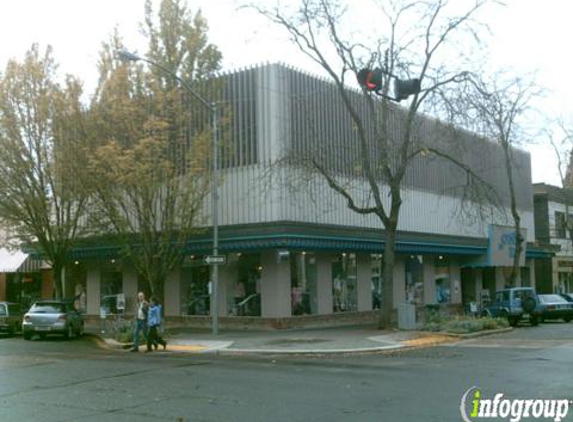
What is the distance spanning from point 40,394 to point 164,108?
15.7 m

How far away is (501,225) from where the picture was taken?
43.8m

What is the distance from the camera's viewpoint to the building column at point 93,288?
36406 mm

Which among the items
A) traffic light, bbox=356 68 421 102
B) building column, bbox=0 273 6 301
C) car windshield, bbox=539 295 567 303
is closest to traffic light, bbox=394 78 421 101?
traffic light, bbox=356 68 421 102

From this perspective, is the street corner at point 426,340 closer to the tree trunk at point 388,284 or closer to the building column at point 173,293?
the tree trunk at point 388,284

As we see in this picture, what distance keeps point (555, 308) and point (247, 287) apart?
572 inches

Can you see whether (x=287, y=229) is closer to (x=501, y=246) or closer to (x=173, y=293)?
(x=173, y=293)

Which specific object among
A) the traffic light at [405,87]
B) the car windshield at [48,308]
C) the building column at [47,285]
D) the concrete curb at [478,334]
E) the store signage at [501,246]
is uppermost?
the traffic light at [405,87]

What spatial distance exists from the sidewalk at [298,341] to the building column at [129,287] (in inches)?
260

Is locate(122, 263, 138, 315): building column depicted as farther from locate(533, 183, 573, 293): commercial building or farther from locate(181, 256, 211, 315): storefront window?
locate(533, 183, 573, 293): commercial building

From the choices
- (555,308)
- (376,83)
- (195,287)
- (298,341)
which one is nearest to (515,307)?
(555,308)

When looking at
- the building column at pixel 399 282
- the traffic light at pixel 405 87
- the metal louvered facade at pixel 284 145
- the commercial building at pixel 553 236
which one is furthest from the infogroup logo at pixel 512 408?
the commercial building at pixel 553 236

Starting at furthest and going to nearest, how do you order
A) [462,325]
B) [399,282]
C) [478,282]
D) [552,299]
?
1. [478,282]
2. [399,282]
3. [552,299]
4. [462,325]

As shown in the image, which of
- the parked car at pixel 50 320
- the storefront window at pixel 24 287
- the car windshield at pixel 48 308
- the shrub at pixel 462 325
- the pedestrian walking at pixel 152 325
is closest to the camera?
the pedestrian walking at pixel 152 325

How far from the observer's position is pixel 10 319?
3055 centimetres
